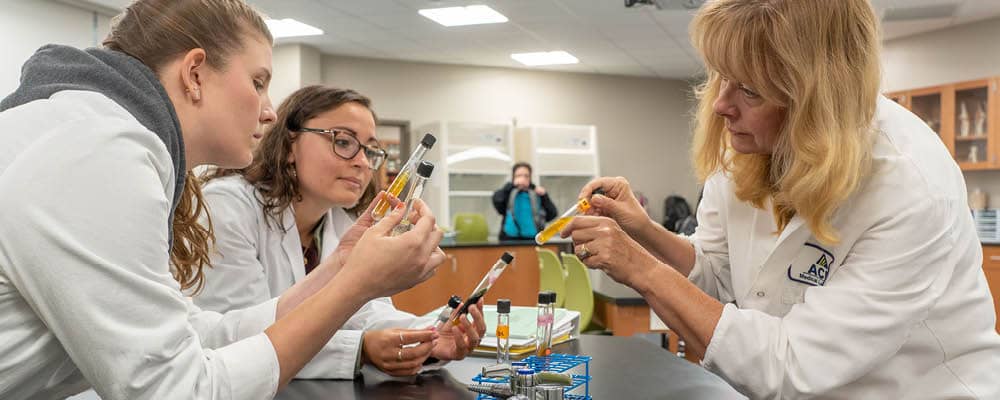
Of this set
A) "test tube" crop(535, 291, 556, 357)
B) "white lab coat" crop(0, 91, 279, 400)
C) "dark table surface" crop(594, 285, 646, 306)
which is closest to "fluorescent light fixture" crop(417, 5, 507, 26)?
"dark table surface" crop(594, 285, 646, 306)

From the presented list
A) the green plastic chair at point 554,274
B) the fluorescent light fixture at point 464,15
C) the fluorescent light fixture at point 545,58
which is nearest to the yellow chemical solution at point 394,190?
the green plastic chair at point 554,274

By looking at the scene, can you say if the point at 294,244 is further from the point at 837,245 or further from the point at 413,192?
the point at 837,245

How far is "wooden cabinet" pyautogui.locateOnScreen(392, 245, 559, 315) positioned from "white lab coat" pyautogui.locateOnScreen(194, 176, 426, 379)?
362cm

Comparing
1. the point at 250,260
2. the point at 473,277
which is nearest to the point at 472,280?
the point at 473,277

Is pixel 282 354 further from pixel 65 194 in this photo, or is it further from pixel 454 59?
pixel 454 59

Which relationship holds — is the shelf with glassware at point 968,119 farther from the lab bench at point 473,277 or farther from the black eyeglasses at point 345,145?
the black eyeglasses at point 345,145

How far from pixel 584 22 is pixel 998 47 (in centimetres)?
395

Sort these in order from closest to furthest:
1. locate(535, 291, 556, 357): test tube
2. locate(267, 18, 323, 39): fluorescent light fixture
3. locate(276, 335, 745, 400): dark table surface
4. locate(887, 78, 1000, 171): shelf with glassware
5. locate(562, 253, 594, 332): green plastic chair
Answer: locate(276, 335, 745, 400): dark table surface < locate(535, 291, 556, 357): test tube < locate(562, 253, 594, 332): green plastic chair < locate(887, 78, 1000, 171): shelf with glassware < locate(267, 18, 323, 39): fluorescent light fixture

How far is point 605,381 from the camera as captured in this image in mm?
1384

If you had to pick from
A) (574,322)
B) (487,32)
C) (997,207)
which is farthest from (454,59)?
(574,322)

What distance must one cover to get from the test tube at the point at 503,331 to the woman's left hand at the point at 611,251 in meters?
0.19

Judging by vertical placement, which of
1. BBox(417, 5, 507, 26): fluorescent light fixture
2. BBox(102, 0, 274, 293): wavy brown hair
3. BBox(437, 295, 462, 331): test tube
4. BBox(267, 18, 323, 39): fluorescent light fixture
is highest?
BBox(417, 5, 507, 26): fluorescent light fixture

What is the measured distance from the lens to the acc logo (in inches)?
50.9

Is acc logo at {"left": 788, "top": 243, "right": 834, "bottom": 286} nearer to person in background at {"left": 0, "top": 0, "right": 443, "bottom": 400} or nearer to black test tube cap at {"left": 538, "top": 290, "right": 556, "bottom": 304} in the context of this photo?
black test tube cap at {"left": 538, "top": 290, "right": 556, "bottom": 304}
